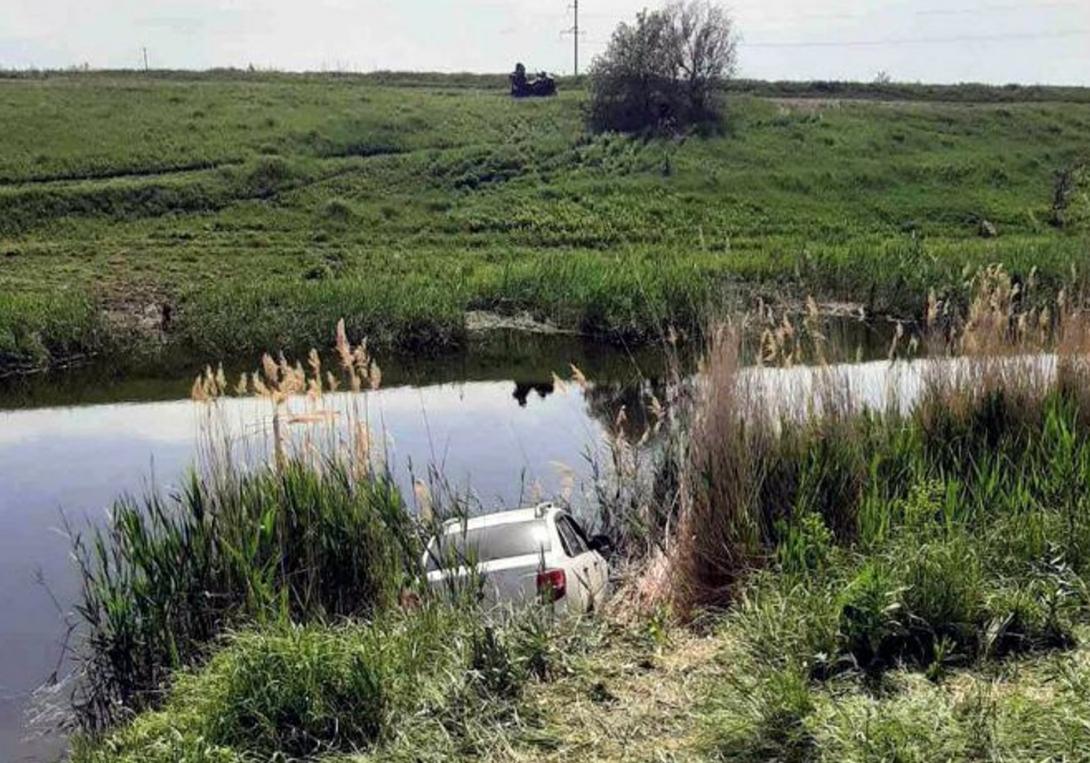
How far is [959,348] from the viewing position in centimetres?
862

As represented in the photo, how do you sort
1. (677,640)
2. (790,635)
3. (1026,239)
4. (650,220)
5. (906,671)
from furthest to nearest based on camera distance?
(650,220) < (1026,239) < (677,640) < (790,635) < (906,671)

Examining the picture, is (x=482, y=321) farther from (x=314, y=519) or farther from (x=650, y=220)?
(x=314, y=519)

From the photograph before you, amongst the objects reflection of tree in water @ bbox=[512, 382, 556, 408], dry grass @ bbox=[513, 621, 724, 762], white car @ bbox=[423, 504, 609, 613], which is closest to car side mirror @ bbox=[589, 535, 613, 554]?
white car @ bbox=[423, 504, 609, 613]

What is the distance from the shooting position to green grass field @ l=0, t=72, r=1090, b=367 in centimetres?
2316

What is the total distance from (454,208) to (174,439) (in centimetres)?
2025

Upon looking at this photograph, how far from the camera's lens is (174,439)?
1739 cm

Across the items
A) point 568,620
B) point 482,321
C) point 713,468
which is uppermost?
point 713,468

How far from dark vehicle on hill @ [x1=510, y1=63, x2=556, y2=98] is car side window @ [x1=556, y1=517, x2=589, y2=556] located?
45.2m

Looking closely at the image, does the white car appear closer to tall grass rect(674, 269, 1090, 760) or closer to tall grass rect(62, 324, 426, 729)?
tall grass rect(62, 324, 426, 729)

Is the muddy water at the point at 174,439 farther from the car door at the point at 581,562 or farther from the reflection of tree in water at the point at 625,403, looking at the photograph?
the car door at the point at 581,562

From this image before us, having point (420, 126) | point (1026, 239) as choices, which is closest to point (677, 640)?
point (1026, 239)

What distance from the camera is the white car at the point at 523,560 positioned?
6785 mm

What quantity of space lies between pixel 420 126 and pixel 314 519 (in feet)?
128

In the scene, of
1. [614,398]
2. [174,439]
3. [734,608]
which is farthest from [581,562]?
[174,439]
